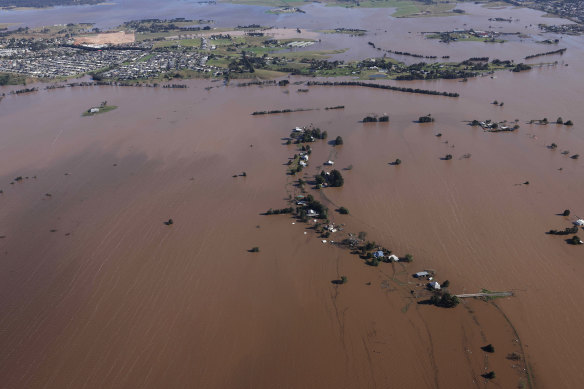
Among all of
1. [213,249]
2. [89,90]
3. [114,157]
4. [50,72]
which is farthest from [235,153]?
[50,72]

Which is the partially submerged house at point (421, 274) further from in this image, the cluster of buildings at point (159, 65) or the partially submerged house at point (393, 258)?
the cluster of buildings at point (159, 65)

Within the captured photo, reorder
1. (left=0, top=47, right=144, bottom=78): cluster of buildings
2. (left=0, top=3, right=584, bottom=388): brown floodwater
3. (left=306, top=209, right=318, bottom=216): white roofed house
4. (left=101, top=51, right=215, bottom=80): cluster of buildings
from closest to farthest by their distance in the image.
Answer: (left=0, top=3, right=584, bottom=388): brown floodwater < (left=306, top=209, right=318, bottom=216): white roofed house < (left=101, top=51, right=215, bottom=80): cluster of buildings < (left=0, top=47, right=144, bottom=78): cluster of buildings

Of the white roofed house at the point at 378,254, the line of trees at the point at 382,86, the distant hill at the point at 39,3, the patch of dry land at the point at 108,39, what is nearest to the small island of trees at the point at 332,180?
the white roofed house at the point at 378,254

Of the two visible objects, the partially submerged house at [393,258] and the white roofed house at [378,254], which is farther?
the white roofed house at [378,254]

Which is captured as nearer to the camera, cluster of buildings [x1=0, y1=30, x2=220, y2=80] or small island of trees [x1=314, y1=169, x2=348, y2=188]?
small island of trees [x1=314, y1=169, x2=348, y2=188]

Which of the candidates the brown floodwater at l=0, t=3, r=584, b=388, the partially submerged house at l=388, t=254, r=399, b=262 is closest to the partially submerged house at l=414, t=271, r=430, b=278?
the brown floodwater at l=0, t=3, r=584, b=388

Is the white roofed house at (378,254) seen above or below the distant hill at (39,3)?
below

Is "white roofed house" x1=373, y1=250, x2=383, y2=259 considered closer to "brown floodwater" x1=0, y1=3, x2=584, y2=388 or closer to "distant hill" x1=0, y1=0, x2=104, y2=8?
"brown floodwater" x1=0, y1=3, x2=584, y2=388

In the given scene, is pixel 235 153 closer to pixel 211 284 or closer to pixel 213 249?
pixel 213 249
